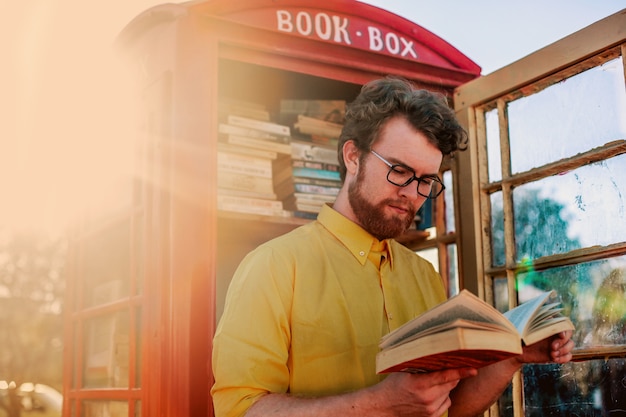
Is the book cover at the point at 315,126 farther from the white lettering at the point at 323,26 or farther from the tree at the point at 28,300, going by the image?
the tree at the point at 28,300

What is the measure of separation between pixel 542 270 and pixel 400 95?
3.08ft

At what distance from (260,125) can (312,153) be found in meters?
0.31

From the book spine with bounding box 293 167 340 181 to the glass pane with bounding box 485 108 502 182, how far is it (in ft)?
2.53

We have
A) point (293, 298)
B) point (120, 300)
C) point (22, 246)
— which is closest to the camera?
point (293, 298)

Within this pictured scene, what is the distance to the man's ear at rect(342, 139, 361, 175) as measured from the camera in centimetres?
216

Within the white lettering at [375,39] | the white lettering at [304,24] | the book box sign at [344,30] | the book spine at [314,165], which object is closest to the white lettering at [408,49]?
the book box sign at [344,30]

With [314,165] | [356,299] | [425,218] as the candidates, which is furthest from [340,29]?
[356,299]

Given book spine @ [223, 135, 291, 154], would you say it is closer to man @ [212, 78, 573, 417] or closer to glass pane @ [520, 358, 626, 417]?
man @ [212, 78, 573, 417]

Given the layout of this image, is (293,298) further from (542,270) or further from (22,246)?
(22,246)

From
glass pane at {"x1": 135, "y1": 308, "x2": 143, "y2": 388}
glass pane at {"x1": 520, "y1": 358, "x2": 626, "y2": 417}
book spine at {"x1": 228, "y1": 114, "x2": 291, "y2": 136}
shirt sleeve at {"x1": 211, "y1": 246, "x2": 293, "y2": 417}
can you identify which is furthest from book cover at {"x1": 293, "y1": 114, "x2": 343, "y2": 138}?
Answer: shirt sleeve at {"x1": 211, "y1": 246, "x2": 293, "y2": 417}

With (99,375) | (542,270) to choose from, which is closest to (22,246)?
(99,375)

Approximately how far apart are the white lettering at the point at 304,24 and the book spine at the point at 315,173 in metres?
0.66

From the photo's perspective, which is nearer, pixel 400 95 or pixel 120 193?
pixel 400 95

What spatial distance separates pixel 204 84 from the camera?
258cm
